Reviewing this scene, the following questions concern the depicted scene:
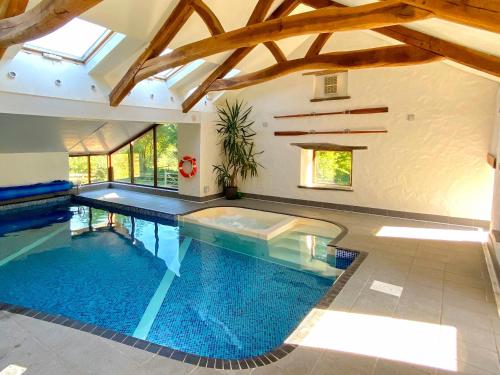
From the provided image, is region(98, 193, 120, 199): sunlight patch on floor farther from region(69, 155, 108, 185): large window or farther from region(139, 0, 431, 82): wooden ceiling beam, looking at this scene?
region(139, 0, 431, 82): wooden ceiling beam

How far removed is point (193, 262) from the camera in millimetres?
4566

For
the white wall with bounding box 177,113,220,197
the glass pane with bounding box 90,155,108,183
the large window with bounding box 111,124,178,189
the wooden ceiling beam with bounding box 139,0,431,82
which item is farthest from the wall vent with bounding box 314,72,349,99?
the glass pane with bounding box 90,155,108,183

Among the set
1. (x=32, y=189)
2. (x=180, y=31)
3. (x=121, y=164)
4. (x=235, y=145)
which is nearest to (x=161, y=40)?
(x=180, y=31)

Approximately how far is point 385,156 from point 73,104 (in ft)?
19.3

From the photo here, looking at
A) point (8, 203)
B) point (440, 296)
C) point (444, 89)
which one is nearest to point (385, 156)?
point (444, 89)

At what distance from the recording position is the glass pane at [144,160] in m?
9.40

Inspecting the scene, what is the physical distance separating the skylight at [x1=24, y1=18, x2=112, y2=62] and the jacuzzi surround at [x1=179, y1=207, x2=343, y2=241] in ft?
11.4

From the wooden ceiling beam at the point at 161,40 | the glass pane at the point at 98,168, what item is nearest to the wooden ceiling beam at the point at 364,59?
the wooden ceiling beam at the point at 161,40

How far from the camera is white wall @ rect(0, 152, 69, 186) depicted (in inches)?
300

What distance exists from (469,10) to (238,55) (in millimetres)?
4169

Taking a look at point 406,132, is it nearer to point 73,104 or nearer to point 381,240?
point 381,240

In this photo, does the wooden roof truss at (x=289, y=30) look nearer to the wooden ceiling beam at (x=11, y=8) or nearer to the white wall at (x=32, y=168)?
the wooden ceiling beam at (x=11, y=8)

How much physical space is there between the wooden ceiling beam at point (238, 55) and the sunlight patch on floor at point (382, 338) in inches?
155

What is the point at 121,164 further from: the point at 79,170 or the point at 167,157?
the point at 167,157
